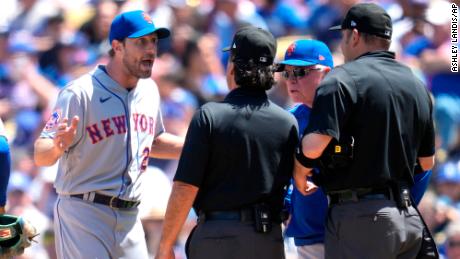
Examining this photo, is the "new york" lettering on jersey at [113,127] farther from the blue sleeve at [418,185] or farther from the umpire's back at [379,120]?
the blue sleeve at [418,185]

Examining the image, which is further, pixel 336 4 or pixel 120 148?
pixel 336 4

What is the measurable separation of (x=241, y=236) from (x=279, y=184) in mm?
354

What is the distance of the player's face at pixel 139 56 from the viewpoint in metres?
5.86

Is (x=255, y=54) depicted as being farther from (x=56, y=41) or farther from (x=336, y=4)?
(x=56, y=41)

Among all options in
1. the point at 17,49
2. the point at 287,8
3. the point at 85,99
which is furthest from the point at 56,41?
the point at 85,99

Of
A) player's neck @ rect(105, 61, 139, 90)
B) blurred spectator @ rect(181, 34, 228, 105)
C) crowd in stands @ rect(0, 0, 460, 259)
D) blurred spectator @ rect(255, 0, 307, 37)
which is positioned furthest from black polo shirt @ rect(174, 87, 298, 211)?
blurred spectator @ rect(255, 0, 307, 37)

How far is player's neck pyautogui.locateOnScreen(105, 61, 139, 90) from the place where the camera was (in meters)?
5.94

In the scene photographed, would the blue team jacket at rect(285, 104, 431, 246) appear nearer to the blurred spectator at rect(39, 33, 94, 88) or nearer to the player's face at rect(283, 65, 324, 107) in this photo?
the player's face at rect(283, 65, 324, 107)

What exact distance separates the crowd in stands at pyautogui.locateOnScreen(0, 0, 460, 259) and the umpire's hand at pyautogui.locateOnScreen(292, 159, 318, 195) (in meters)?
2.99

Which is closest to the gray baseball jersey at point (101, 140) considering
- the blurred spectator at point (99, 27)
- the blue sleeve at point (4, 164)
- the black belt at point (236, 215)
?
the blue sleeve at point (4, 164)

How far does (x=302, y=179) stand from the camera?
16.7 feet

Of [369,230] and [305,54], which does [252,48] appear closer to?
[305,54]

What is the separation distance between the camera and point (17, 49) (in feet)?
32.4

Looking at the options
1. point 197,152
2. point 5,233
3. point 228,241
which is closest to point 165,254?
point 228,241
